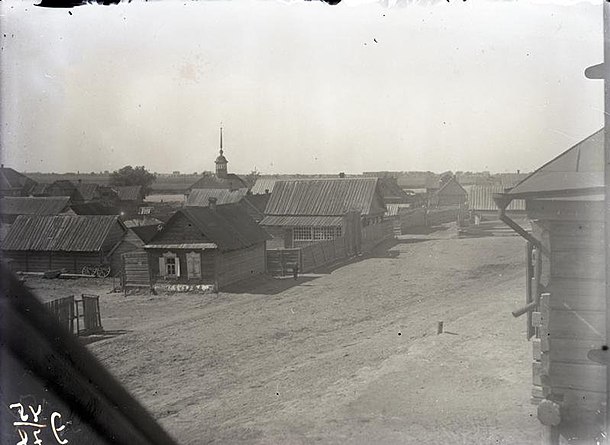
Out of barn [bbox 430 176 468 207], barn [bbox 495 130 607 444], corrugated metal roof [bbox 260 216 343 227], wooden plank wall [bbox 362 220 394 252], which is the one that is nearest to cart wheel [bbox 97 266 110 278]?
corrugated metal roof [bbox 260 216 343 227]

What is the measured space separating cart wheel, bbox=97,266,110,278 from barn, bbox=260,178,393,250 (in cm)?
1031

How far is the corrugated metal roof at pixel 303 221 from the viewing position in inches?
1303

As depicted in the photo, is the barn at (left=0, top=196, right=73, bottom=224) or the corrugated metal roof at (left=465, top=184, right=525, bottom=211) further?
the corrugated metal roof at (left=465, top=184, right=525, bottom=211)

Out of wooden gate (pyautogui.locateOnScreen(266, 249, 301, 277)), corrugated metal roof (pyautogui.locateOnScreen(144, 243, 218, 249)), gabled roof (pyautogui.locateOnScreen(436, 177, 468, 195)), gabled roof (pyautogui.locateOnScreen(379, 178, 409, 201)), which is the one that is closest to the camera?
corrugated metal roof (pyautogui.locateOnScreen(144, 243, 218, 249))

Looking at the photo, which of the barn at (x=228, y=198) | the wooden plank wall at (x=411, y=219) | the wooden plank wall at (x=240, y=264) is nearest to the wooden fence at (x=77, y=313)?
the wooden plank wall at (x=240, y=264)

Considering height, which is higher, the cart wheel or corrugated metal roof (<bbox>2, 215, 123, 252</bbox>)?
corrugated metal roof (<bbox>2, 215, 123, 252</bbox>)

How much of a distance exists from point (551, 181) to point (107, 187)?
51.5 metres

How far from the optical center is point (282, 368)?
38.1ft

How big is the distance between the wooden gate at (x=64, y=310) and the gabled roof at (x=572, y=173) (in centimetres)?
1152

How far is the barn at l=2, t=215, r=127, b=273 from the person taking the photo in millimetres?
25234

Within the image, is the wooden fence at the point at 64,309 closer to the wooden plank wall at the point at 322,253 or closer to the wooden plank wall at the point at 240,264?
the wooden plank wall at the point at 240,264

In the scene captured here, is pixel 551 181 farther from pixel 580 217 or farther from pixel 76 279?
pixel 76 279

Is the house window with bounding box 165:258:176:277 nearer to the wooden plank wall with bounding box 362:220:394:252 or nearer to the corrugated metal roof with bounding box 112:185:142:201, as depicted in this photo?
the wooden plank wall with bounding box 362:220:394:252

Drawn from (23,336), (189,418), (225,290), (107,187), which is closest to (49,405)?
(23,336)
